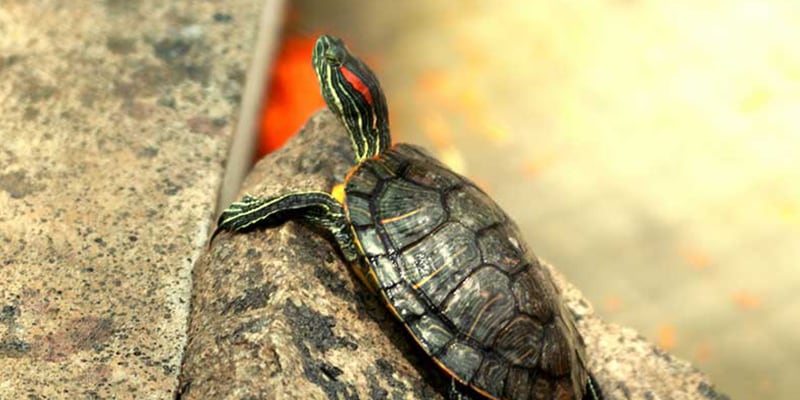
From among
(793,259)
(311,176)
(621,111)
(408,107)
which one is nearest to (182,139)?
(311,176)

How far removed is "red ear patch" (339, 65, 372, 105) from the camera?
3.25m

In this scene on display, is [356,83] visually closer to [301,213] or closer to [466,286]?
[301,213]

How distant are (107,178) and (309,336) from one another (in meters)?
1.22

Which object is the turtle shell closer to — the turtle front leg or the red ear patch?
the turtle front leg

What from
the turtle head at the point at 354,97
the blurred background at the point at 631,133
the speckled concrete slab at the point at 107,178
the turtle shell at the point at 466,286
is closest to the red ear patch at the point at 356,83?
the turtle head at the point at 354,97

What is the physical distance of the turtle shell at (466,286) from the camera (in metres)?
2.70

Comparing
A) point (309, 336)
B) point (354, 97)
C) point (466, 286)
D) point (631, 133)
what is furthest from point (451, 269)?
point (631, 133)

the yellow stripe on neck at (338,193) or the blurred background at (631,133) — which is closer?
the yellow stripe on neck at (338,193)

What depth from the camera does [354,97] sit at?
10.7 feet

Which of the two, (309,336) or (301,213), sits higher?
(301,213)

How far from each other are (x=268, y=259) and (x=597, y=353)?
48.1 inches

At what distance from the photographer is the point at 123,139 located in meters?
3.59

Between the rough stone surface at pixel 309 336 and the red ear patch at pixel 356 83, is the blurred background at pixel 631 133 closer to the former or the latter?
the rough stone surface at pixel 309 336

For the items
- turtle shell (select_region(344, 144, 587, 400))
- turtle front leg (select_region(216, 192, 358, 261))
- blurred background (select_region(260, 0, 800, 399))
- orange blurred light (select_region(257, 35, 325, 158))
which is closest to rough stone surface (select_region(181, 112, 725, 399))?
turtle front leg (select_region(216, 192, 358, 261))
